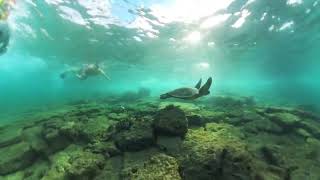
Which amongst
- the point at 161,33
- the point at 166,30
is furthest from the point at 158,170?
the point at 161,33

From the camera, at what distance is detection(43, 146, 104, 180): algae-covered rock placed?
5130mm

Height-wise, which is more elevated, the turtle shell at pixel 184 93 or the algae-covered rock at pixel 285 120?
the turtle shell at pixel 184 93

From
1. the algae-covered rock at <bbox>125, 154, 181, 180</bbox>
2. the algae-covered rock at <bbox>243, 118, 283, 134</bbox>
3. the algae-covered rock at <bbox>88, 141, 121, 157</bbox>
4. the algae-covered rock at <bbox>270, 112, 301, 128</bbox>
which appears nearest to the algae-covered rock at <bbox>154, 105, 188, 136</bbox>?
the algae-covered rock at <bbox>125, 154, 181, 180</bbox>

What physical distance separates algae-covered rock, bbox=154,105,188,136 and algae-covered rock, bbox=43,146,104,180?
1.58 meters

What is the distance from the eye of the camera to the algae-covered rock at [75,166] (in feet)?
16.8

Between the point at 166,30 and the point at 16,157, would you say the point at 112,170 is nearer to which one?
the point at 16,157

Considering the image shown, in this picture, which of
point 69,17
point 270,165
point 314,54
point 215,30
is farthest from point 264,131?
point 314,54

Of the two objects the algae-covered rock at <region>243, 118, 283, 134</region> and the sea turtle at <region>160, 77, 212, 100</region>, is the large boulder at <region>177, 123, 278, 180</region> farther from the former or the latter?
the algae-covered rock at <region>243, 118, 283, 134</region>

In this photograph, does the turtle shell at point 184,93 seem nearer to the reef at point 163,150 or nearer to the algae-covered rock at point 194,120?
the reef at point 163,150

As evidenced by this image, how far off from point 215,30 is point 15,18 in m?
17.8

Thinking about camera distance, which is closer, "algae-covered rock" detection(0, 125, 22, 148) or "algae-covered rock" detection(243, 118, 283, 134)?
"algae-covered rock" detection(0, 125, 22, 148)

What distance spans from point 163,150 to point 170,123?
74 cm

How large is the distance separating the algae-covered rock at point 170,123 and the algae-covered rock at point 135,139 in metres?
0.26

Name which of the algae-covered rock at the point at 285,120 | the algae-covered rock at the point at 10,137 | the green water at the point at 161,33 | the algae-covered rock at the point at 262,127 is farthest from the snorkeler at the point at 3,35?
the algae-covered rock at the point at 285,120
